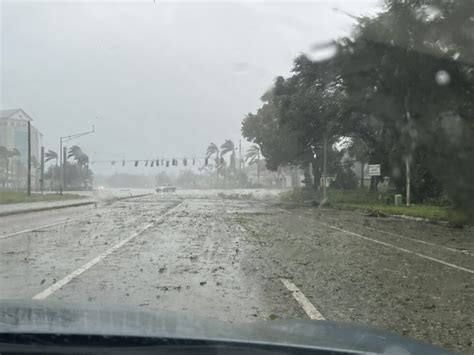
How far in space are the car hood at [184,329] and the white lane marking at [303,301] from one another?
6.51 feet

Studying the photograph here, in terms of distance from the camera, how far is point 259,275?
9242 mm

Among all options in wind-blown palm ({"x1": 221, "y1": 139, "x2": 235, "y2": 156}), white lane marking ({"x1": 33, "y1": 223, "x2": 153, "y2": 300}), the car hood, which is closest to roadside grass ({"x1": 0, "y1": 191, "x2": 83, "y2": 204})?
white lane marking ({"x1": 33, "y1": 223, "x2": 153, "y2": 300})

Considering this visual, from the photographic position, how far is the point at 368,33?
93.2 ft

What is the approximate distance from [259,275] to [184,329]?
563 centimetres

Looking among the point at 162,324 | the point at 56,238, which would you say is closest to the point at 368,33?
the point at 56,238

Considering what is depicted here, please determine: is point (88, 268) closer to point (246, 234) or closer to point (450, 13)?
point (246, 234)

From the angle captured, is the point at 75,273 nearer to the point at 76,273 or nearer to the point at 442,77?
the point at 76,273

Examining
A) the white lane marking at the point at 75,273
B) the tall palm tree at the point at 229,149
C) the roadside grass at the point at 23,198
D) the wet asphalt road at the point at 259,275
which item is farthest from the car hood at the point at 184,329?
the tall palm tree at the point at 229,149

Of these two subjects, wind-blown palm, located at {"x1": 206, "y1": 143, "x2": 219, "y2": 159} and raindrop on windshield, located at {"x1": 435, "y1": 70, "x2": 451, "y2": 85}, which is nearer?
raindrop on windshield, located at {"x1": 435, "y1": 70, "x2": 451, "y2": 85}

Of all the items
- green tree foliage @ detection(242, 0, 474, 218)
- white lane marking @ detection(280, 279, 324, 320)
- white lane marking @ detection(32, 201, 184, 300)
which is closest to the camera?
white lane marking @ detection(280, 279, 324, 320)

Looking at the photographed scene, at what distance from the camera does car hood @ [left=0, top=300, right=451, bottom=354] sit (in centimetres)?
346

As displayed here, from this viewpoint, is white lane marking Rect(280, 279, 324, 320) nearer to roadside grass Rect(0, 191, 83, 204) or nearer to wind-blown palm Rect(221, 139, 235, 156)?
roadside grass Rect(0, 191, 83, 204)

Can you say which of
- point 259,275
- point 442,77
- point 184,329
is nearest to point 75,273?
point 259,275

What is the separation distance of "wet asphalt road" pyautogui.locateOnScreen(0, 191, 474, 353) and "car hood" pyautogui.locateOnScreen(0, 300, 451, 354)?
70.1 inches
